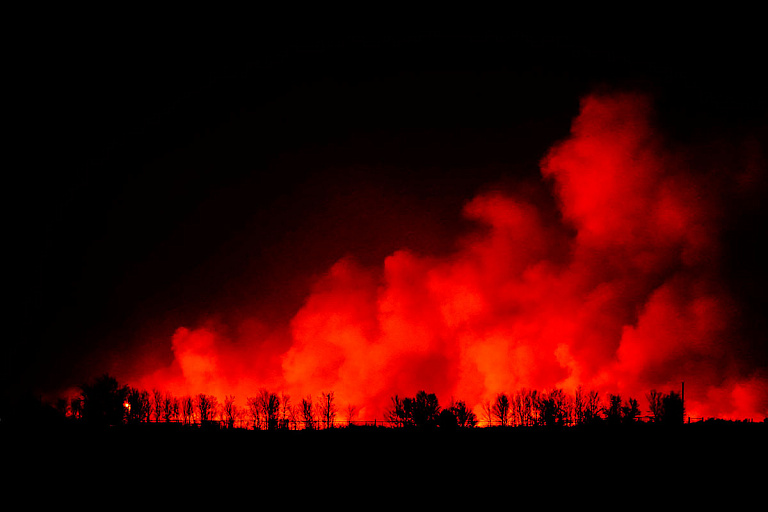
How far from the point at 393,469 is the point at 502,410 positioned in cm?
7146

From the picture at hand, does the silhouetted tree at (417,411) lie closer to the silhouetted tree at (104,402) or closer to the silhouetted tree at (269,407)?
the silhouetted tree at (269,407)

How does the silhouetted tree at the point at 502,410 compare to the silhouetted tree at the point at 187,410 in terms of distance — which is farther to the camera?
the silhouetted tree at the point at 187,410

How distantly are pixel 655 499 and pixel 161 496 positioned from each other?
21851 millimetres

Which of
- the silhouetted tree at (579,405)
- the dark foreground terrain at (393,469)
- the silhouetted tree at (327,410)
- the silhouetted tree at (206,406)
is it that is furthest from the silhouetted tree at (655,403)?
the silhouetted tree at (206,406)

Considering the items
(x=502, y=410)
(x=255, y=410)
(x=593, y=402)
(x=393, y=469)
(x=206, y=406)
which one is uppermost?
(x=206, y=406)

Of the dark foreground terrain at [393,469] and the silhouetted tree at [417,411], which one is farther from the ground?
the silhouetted tree at [417,411]

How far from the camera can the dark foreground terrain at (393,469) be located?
3067cm

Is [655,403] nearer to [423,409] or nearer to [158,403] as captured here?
[423,409]

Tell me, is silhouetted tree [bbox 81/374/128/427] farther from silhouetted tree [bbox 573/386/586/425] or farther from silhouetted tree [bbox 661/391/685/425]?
silhouetted tree [bbox 661/391/685/425]

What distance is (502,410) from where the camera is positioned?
104 metres

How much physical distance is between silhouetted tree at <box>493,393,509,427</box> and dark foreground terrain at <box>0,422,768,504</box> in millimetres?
58280

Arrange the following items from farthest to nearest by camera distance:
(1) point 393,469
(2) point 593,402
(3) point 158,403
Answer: (3) point 158,403 → (2) point 593,402 → (1) point 393,469

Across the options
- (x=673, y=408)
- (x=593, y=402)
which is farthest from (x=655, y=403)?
(x=673, y=408)

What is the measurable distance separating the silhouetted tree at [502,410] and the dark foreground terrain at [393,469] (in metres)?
58.3
